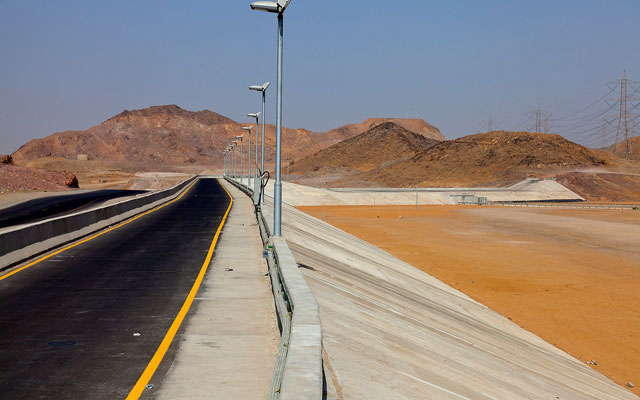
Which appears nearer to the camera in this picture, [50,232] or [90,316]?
[90,316]

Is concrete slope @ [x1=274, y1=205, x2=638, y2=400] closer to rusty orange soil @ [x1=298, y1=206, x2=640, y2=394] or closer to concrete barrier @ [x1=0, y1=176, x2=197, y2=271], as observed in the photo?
rusty orange soil @ [x1=298, y1=206, x2=640, y2=394]

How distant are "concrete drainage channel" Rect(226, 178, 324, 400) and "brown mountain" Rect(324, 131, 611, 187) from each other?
11754 centimetres

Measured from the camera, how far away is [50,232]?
62.7 ft

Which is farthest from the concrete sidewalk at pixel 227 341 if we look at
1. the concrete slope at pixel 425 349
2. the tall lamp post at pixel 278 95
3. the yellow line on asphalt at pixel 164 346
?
the tall lamp post at pixel 278 95

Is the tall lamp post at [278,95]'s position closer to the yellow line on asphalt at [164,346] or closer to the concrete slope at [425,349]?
the concrete slope at [425,349]

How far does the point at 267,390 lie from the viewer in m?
6.88

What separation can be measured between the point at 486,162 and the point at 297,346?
139 m

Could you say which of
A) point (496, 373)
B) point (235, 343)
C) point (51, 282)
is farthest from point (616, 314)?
point (51, 282)

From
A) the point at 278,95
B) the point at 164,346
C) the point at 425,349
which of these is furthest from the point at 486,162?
the point at 164,346

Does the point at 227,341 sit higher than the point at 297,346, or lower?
→ lower

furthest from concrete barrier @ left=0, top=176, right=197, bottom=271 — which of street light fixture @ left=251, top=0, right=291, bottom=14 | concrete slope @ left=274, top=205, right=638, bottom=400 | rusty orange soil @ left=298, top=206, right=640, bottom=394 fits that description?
Result: rusty orange soil @ left=298, top=206, right=640, bottom=394

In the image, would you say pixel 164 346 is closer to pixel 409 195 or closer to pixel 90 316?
pixel 90 316

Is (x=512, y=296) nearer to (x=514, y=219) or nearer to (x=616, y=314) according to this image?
(x=616, y=314)

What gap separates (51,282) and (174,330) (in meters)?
5.68
